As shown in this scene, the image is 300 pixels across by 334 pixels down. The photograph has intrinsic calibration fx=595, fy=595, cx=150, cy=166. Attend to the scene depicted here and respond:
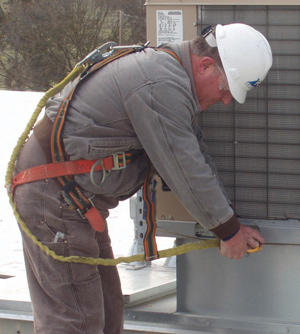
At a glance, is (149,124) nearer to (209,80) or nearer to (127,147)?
(127,147)

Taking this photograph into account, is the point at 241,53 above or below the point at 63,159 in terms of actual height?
above

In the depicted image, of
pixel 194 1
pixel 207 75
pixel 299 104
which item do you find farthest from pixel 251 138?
pixel 194 1

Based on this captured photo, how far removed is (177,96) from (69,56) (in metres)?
15.3

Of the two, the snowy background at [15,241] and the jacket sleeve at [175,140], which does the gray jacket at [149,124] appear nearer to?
the jacket sleeve at [175,140]

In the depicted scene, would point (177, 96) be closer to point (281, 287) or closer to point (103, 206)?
point (103, 206)

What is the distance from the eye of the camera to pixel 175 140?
2.21m

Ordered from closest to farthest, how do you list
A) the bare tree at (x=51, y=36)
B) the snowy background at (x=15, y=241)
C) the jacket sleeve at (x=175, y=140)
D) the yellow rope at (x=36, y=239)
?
the jacket sleeve at (x=175, y=140) → the yellow rope at (x=36, y=239) → the snowy background at (x=15, y=241) → the bare tree at (x=51, y=36)

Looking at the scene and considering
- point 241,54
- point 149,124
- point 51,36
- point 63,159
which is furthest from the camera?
point 51,36

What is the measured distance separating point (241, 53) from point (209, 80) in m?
0.16

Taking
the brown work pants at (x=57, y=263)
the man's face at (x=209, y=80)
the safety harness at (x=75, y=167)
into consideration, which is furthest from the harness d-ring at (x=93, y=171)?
the man's face at (x=209, y=80)

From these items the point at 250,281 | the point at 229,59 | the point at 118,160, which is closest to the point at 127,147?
the point at 118,160

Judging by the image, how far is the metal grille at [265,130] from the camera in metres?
2.65

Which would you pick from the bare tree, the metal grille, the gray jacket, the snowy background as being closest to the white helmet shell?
the gray jacket

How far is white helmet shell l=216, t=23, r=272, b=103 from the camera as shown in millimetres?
2314
